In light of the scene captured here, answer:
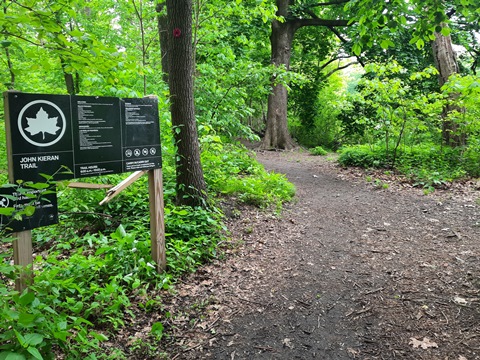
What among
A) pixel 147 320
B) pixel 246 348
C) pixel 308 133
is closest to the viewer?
pixel 246 348

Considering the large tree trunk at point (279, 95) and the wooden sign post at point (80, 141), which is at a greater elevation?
the large tree trunk at point (279, 95)

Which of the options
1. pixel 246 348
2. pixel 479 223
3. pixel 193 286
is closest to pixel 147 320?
pixel 193 286

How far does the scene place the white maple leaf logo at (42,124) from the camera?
9.03 feet

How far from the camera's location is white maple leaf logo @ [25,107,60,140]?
275 cm

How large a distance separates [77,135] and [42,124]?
323 millimetres

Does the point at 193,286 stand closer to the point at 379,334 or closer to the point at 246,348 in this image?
the point at 246,348

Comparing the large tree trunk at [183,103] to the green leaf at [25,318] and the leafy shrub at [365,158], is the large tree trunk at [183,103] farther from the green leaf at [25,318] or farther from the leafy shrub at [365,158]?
the leafy shrub at [365,158]

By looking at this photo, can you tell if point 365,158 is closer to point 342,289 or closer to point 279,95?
point 279,95

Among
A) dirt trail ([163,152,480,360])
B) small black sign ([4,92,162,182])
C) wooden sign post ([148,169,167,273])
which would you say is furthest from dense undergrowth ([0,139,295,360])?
small black sign ([4,92,162,182])

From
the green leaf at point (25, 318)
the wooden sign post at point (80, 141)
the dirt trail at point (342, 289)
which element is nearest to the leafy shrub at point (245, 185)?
the dirt trail at point (342, 289)

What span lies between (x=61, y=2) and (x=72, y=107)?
56.4 inches

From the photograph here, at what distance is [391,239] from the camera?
17.2 ft

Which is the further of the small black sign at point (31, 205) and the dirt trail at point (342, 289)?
the dirt trail at point (342, 289)

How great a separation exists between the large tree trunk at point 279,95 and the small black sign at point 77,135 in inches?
480
